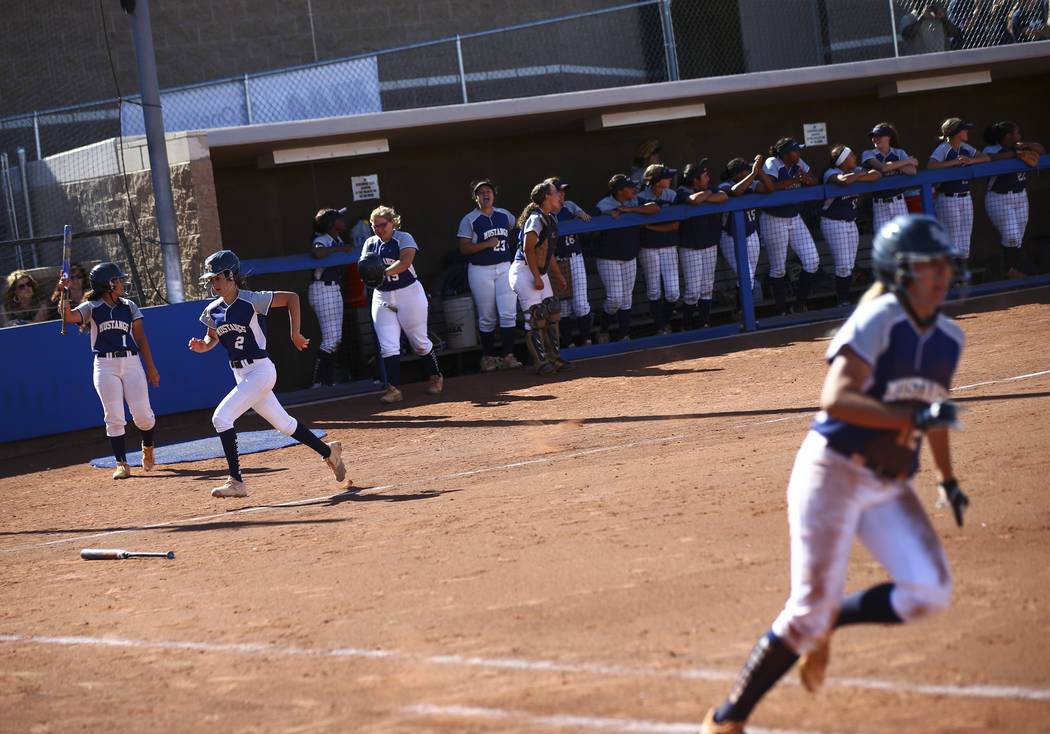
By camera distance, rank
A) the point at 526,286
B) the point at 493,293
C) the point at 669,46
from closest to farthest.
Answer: the point at 526,286 < the point at 493,293 < the point at 669,46

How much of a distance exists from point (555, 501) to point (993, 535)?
304cm

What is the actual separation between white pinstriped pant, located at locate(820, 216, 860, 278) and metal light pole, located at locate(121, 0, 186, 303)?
861cm

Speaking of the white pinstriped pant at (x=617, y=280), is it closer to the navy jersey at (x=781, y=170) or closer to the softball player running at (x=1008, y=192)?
the navy jersey at (x=781, y=170)

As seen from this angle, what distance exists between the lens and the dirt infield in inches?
181

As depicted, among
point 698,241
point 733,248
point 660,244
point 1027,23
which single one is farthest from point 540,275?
point 1027,23

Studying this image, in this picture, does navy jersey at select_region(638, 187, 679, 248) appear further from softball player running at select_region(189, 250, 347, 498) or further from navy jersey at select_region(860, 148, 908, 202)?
softball player running at select_region(189, 250, 347, 498)

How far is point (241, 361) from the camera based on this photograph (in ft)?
31.3

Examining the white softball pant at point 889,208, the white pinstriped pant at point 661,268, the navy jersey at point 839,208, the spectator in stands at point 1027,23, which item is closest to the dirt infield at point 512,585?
the white pinstriped pant at point 661,268

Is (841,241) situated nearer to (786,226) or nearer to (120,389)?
(786,226)

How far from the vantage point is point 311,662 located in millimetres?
5469

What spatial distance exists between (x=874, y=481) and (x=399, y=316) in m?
9.96

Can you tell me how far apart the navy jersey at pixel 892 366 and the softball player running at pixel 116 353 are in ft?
29.0

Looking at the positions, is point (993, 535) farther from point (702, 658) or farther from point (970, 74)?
point (970, 74)

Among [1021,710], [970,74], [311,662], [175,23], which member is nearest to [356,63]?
[175,23]
